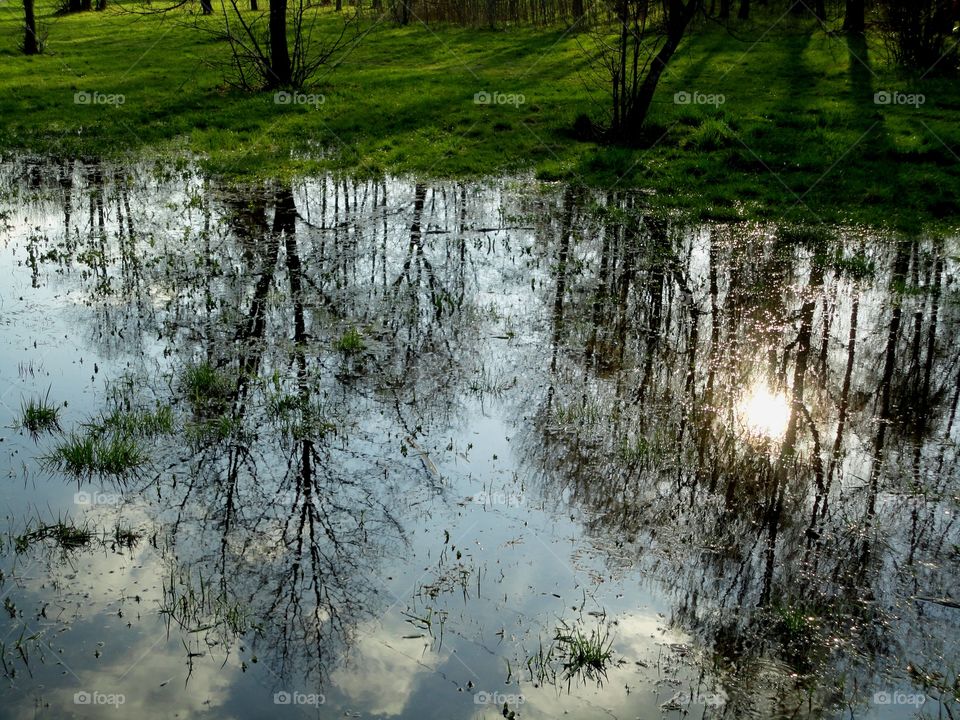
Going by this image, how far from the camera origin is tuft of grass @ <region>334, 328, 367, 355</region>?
809 centimetres

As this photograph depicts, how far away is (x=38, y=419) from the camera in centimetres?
677

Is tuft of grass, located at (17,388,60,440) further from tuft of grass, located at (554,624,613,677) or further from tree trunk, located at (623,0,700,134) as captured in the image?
tree trunk, located at (623,0,700,134)

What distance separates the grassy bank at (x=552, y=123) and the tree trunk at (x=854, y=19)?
1.20 meters

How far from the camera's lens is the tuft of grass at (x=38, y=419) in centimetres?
668

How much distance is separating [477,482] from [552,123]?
42.5 feet

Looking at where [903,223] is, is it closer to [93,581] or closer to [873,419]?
[873,419]

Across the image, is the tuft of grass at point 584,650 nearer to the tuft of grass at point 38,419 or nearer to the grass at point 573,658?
the grass at point 573,658

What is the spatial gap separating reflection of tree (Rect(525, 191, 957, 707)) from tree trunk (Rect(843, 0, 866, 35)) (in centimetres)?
1881

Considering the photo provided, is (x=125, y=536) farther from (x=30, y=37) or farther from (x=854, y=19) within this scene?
(x=854, y=19)

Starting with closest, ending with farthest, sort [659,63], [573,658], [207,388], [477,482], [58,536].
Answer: [573,658] → [58,536] → [477,482] → [207,388] → [659,63]

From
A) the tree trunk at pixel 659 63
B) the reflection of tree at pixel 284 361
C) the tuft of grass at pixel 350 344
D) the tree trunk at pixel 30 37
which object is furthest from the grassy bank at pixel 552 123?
the tuft of grass at pixel 350 344

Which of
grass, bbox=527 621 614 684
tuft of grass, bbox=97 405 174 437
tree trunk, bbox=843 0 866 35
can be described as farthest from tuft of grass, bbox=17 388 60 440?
tree trunk, bbox=843 0 866 35

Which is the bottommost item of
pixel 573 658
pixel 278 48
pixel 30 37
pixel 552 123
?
pixel 573 658

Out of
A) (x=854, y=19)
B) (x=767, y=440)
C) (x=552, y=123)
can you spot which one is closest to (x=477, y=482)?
(x=767, y=440)
